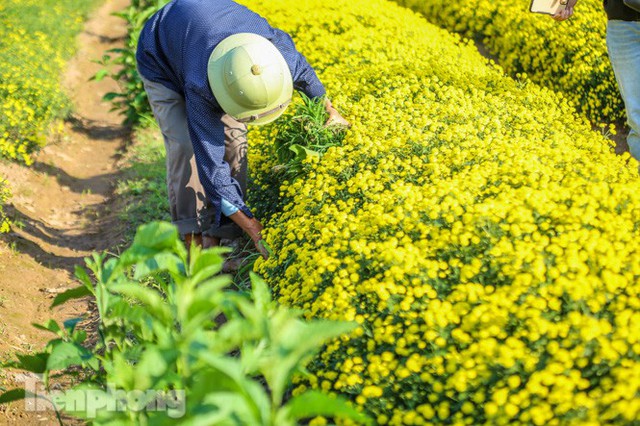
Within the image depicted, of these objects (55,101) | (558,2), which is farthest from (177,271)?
(55,101)

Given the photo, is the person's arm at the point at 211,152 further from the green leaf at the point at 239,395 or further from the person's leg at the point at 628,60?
the person's leg at the point at 628,60

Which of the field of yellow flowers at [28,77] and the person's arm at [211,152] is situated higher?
the person's arm at [211,152]

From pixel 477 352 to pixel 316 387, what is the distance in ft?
2.07

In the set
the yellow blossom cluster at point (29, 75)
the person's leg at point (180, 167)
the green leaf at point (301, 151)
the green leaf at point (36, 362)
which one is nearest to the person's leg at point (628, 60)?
the green leaf at point (301, 151)

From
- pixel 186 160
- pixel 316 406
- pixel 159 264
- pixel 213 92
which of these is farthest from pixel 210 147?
pixel 316 406

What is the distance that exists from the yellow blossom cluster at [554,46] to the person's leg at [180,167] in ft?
11.0

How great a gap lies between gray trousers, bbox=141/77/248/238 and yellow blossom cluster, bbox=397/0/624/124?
10.2 feet

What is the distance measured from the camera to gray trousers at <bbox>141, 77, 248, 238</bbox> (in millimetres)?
4070

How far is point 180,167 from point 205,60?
0.84m

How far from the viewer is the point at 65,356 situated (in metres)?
2.25

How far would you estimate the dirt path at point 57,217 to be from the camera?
3861 millimetres

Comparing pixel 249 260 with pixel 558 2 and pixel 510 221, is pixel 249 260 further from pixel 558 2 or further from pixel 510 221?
pixel 558 2

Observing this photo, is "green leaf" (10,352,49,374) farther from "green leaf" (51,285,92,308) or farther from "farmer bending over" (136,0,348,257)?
"farmer bending over" (136,0,348,257)

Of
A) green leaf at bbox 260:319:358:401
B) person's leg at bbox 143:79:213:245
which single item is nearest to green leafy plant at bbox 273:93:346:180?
person's leg at bbox 143:79:213:245
